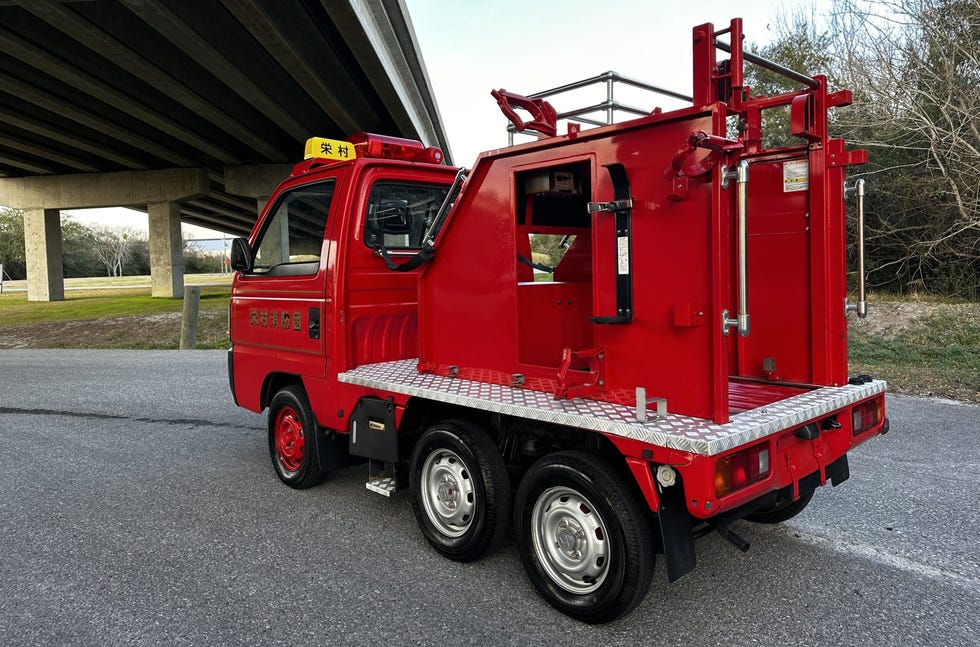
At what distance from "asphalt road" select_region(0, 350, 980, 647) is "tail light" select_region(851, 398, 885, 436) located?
0.70m

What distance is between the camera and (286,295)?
5059mm

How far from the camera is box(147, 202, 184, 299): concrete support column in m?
31.5

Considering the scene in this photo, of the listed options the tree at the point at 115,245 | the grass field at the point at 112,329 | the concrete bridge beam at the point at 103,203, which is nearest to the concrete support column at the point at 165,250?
the concrete bridge beam at the point at 103,203

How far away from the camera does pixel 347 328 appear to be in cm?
455

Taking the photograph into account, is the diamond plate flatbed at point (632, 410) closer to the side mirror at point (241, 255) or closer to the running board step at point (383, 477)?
the running board step at point (383, 477)

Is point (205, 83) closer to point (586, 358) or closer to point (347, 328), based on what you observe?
point (347, 328)

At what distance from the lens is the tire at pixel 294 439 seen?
192 inches

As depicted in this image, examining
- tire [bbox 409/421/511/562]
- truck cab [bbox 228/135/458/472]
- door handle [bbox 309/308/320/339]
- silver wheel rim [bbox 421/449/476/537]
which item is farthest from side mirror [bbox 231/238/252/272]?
silver wheel rim [bbox 421/449/476/537]

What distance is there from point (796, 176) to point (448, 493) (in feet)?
8.70

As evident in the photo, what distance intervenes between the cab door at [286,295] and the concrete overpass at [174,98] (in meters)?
10.0

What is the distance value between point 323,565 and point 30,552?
180cm

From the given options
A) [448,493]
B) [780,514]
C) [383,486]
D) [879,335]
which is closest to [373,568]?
[448,493]

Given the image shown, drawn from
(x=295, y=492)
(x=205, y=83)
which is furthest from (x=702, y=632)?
(x=205, y=83)

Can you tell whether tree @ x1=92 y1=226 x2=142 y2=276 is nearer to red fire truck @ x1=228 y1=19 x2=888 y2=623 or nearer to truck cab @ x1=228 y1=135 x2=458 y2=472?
truck cab @ x1=228 y1=135 x2=458 y2=472
